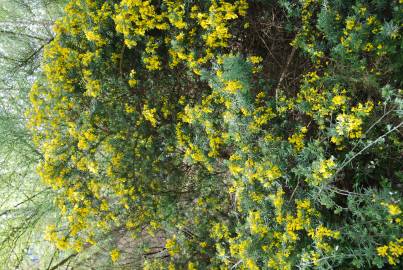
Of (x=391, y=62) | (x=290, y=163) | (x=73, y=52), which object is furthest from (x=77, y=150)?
(x=391, y=62)

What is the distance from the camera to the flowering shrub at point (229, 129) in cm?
279

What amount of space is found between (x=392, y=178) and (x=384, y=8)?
1.36 meters

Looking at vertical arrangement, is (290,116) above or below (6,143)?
above

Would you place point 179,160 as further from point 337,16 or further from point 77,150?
point 337,16

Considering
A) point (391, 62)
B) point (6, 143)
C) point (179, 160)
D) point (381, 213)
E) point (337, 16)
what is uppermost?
point (337, 16)

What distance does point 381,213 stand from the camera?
259 centimetres

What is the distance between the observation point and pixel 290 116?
350 centimetres

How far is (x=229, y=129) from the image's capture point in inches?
130

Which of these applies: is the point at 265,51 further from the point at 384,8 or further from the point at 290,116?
the point at 384,8

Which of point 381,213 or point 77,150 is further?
point 77,150

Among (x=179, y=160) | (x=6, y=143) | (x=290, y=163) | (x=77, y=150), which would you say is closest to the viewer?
(x=290, y=163)

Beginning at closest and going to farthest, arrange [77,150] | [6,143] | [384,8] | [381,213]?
[381,213] < [384,8] < [77,150] < [6,143]

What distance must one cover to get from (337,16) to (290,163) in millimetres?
1194

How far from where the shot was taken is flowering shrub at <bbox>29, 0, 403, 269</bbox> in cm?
279
